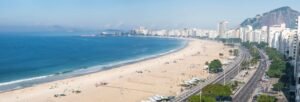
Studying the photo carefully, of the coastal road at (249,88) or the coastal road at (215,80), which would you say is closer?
the coastal road at (249,88)

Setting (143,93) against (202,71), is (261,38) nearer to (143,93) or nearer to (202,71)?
(202,71)

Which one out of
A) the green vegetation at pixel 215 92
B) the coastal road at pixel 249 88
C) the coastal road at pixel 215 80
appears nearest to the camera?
the green vegetation at pixel 215 92

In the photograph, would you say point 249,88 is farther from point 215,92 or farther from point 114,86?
point 114,86

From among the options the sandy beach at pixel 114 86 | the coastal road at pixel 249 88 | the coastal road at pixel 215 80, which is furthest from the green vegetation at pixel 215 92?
the sandy beach at pixel 114 86

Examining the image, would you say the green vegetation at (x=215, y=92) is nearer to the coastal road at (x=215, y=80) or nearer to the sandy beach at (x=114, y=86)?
the coastal road at (x=215, y=80)

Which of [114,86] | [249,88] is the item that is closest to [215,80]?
[249,88]

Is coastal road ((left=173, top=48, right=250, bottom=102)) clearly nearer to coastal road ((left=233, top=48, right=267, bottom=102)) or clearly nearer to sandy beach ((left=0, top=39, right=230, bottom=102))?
sandy beach ((left=0, top=39, right=230, bottom=102))

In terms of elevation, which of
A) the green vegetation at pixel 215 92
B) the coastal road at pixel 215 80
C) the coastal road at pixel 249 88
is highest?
the green vegetation at pixel 215 92

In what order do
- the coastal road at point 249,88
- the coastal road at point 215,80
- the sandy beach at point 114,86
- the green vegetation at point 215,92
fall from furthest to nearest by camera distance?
the sandy beach at point 114,86 < the coastal road at point 215,80 < the coastal road at point 249,88 < the green vegetation at point 215,92

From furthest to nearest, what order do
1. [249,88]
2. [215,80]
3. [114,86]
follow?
[215,80], [114,86], [249,88]

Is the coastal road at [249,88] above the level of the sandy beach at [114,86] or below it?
below

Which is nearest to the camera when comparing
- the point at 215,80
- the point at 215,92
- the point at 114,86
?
the point at 215,92

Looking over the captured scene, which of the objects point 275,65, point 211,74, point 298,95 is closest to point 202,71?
point 211,74
